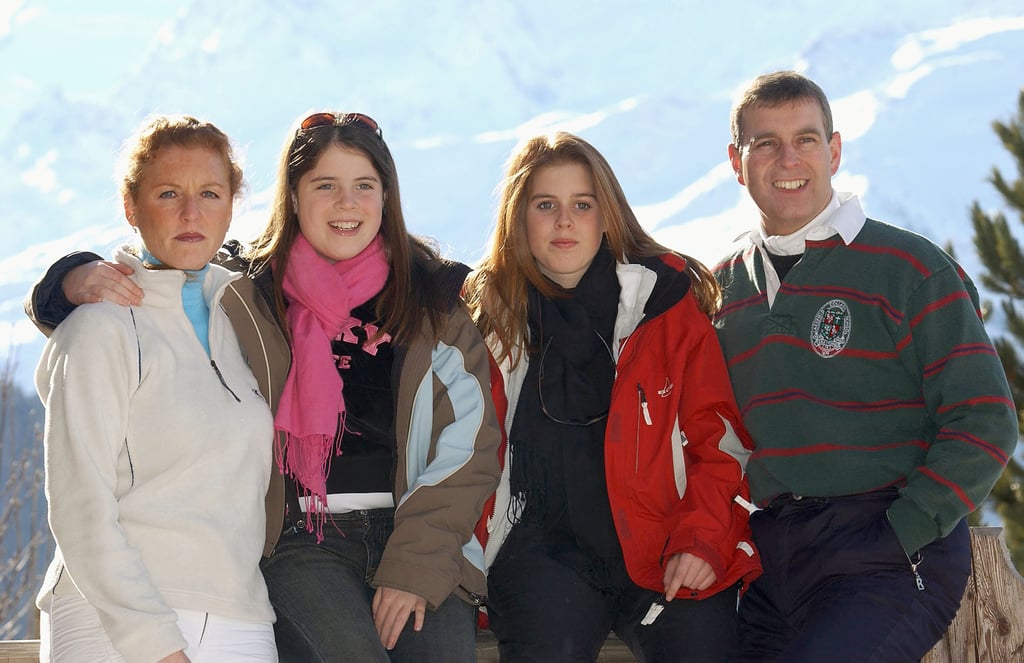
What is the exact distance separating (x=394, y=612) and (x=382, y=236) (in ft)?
3.65

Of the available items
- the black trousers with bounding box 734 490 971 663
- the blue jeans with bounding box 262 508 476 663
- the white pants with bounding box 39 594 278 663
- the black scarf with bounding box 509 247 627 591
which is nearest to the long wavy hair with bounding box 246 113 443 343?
the black scarf with bounding box 509 247 627 591

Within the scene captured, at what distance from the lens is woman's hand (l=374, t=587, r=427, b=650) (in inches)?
110

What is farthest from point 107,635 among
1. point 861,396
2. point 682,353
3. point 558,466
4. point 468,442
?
point 861,396

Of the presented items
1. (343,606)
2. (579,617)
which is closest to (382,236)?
(343,606)

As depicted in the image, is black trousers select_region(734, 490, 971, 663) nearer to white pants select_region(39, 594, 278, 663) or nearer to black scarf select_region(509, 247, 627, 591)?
black scarf select_region(509, 247, 627, 591)

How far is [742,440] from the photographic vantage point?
10.7 ft

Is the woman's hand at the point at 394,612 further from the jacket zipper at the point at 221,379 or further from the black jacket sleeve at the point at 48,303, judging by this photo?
the black jacket sleeve at the point at 48,303

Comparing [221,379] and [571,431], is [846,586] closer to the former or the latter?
[571,431]

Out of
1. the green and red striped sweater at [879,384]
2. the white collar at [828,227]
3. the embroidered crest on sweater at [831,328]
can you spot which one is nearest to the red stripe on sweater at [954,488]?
the green and red striped sweater at [879,384]

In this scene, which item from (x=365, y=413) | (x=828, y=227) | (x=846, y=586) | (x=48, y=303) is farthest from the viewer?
(x=828, y=227)

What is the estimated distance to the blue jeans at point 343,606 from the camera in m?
2.72

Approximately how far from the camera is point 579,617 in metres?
2.95

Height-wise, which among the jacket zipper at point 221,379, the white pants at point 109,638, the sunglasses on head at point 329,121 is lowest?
the white pants at point 109,638

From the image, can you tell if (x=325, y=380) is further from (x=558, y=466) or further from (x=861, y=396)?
(x=861, y=396)
